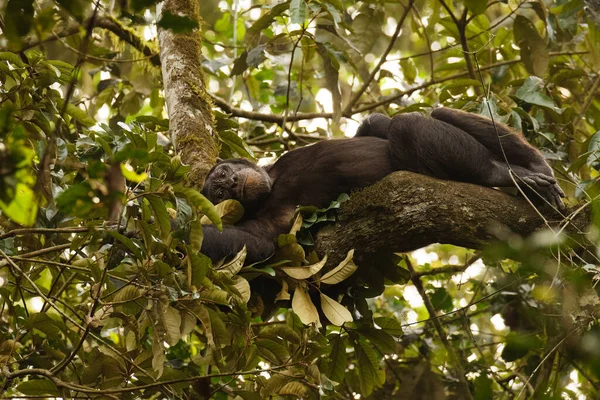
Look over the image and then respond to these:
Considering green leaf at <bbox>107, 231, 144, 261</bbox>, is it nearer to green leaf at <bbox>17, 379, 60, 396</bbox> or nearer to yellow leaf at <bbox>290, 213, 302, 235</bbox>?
green leaf at <bbox>17, 379, 60, 396</bbox>

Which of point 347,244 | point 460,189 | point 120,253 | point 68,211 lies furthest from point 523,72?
point 68,211

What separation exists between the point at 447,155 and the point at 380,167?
53 centimetres

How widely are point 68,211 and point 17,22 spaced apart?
0.61 m

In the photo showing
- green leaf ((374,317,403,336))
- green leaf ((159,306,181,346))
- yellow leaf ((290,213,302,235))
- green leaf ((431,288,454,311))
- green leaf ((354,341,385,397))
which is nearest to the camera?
green leaf ((159,306,181,346))

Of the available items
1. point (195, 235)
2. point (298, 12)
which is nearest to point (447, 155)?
point (298, 12)

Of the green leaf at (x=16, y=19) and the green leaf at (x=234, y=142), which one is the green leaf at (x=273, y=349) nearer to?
the green leaf at (x=234, y=142)

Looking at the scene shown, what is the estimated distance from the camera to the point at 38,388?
3793 millimetres

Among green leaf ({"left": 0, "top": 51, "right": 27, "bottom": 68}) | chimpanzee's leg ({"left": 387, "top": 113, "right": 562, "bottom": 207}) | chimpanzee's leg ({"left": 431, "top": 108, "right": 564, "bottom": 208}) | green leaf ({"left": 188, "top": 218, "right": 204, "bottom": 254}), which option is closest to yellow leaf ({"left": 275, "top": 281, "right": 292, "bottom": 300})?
green leaf ({"left": 188, "top": 218, "right": 204, "bottom": 254})

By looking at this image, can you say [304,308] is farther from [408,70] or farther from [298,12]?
[408,70]

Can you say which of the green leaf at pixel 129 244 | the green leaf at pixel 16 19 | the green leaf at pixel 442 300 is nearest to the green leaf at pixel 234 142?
the green leaf at pixel 129 244

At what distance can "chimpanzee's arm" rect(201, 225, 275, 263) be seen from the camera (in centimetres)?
473

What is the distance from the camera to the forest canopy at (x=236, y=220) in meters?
2.48

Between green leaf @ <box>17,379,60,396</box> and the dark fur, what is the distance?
149cm

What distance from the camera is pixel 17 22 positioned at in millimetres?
1835
